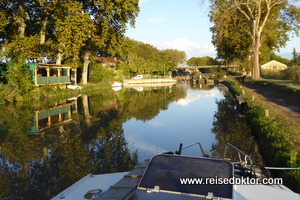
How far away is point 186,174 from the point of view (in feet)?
12.1

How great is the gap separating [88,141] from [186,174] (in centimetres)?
831

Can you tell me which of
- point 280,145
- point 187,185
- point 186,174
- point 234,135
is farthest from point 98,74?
point 187,185

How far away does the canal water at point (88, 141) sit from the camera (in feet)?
24.9

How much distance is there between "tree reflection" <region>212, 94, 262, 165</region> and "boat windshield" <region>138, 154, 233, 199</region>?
511 cm

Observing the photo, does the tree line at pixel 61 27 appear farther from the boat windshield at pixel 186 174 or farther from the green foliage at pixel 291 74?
the boat windshield at pixel 186 174

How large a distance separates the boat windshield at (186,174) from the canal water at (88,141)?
3.74 meters

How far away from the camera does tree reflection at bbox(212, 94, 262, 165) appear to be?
30.5 ft

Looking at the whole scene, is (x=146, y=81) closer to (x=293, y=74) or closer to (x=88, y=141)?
(x=293, y=74)

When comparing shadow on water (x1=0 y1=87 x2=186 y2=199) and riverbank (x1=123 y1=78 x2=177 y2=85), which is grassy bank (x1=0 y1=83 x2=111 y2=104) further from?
riverbank (x1=123 y1=78 x2=177 y2=85)

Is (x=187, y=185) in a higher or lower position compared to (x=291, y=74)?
lower

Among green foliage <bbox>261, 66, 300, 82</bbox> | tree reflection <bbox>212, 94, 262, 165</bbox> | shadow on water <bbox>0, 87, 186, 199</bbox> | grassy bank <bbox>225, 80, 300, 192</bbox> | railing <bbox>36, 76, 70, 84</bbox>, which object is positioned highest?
green foliage <bbox>261, 66, 300, 82</bbox>

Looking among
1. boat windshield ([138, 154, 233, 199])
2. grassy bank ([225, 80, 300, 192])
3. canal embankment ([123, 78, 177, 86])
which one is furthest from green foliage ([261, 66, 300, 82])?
canal embankment ([123, 78, 177, 86])

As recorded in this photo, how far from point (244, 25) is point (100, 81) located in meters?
27.4

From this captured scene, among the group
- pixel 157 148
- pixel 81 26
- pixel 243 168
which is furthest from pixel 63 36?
pixel 243 168
